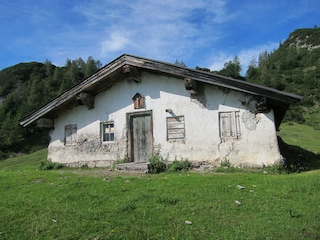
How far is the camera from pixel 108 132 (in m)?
13.8

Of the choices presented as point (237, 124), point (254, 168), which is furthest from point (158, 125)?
point (254, 168)

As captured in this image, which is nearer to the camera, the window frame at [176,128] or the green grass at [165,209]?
the green grass at [165,209]

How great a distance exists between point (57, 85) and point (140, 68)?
62.0 metres

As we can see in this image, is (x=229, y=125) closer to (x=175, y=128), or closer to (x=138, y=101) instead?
(x=175, y=128)

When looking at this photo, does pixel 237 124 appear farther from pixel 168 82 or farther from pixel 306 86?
pixel 306 86

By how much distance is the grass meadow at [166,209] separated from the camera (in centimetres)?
502

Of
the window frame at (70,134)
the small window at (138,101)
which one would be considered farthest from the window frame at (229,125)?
the window frame at (70,134)

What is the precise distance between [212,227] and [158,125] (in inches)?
310

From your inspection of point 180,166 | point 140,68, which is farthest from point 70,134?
point 180,166

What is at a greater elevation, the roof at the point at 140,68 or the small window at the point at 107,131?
the roof at the point at 140,68

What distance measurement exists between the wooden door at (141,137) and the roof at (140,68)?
6.46 feet

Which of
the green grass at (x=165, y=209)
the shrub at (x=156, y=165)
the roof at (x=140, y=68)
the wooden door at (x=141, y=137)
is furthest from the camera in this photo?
the wooden door at (x=141, y=137)

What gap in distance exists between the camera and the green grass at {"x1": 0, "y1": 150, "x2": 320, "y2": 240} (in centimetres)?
502

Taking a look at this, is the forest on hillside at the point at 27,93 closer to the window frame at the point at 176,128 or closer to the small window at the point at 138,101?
the small window at the point at 138,101
